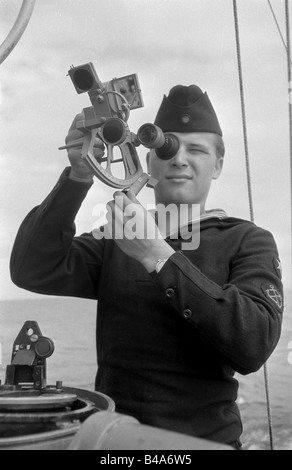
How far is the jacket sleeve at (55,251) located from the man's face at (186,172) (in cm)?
21

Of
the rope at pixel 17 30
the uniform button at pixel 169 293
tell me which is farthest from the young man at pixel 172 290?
the rope at pixel 17 30

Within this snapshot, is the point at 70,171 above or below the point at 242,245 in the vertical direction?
above

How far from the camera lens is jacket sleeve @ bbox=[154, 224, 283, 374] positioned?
1040 millimetres

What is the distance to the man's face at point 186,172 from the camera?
55.1 inches

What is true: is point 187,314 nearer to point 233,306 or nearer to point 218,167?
point 233,306

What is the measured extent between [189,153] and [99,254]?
12.9 inches

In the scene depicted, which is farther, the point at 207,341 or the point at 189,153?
the point at 189,153

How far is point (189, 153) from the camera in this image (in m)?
1.44

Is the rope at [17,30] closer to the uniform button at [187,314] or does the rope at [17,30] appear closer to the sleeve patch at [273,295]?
the uniform button at [187,314]

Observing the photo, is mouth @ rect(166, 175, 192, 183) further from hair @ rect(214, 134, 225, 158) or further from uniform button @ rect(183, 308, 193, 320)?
uniform button @ rect(183, 308, 193, 320)
